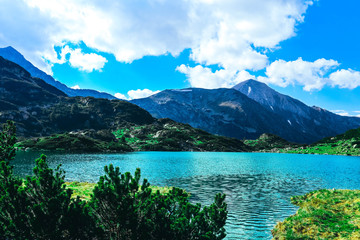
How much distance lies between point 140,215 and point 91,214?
9.23ft

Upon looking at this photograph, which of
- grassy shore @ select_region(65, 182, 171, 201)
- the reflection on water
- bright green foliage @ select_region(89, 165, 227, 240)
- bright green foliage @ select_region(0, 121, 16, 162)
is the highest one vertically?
bright green foliage @ select_region(0, 121, 16, 162)

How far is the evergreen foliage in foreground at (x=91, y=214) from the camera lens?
39.6 feet

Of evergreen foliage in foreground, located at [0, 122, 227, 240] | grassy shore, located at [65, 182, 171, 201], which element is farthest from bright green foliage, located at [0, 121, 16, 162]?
evergreen foliage in foreground, located at [0, 122, 227, 240]

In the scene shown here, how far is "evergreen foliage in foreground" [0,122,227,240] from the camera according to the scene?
12078 millimetres

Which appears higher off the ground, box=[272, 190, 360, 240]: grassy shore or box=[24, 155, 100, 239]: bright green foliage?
box=[24, 155, 100, 239]: bright green foliage

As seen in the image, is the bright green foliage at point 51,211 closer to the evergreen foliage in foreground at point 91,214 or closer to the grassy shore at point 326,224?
the evergreen foliage in foreground at point 91,214

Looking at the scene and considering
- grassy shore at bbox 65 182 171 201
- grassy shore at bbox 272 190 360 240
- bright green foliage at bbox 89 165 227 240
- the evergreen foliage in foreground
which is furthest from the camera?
grassy shore at bbox 65 182 171 201

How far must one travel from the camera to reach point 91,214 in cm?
1282

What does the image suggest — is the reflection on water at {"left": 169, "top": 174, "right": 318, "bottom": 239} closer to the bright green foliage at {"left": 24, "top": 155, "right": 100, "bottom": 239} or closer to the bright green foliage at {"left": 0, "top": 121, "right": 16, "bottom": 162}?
the bright green foliage at {"left": 24, "top": 155, "right": 100, "bottom": 239}

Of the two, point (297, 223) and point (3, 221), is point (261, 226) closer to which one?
point (297, 223)

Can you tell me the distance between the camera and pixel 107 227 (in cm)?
1265

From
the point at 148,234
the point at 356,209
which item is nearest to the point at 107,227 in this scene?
the point at 148,234

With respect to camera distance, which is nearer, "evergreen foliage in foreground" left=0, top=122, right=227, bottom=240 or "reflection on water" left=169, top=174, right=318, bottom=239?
"evergreen foliage in foreground" left=0, top=122, right=227, bottom=240

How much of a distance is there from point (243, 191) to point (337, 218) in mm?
24470
